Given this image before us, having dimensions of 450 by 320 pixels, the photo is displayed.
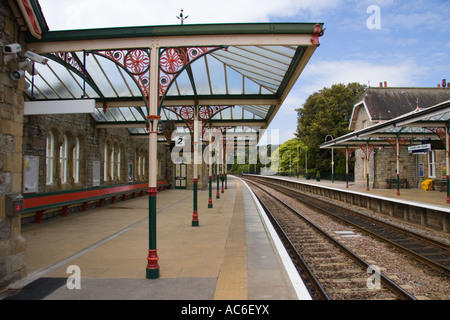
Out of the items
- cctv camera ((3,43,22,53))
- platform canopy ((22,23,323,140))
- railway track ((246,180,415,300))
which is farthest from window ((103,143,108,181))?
cctv camera ((3,43,22,53))

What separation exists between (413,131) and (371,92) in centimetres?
1310

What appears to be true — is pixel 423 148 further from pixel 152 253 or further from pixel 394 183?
pixel 152 253

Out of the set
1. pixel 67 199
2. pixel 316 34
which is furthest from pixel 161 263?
pixel 67 199

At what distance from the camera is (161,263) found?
19.4 feet

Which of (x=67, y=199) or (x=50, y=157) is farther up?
(x=50, y=157)

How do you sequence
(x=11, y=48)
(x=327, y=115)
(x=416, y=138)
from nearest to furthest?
(x=11, y=48), (x=416, y=138), (x=327, y=115)

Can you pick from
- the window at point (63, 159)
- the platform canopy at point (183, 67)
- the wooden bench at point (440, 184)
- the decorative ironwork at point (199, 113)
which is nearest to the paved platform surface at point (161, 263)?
the platform canopy at point (183, 67)

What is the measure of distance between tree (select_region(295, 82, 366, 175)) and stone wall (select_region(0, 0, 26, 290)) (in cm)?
4246

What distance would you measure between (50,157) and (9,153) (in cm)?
787

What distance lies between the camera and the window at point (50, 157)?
12067mm

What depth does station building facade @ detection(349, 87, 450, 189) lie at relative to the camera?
85.9 ft

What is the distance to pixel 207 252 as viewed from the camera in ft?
21.8

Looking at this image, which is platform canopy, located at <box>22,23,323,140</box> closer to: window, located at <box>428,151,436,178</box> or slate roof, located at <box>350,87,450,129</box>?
window, located at <box>428,151,436,178</box>
